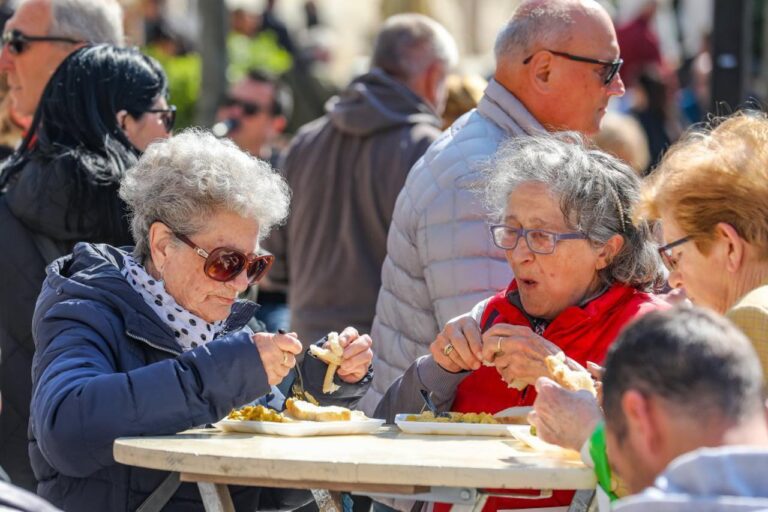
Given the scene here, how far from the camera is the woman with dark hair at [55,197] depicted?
434cm

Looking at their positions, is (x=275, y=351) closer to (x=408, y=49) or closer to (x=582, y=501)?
(x=582, y=501)

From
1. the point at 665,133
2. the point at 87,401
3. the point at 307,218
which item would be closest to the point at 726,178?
the point at 87,401

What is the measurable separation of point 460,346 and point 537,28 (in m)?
1.48

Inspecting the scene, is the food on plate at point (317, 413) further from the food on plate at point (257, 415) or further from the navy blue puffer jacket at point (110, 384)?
the navy blue puffer jacket at point (110, 384)

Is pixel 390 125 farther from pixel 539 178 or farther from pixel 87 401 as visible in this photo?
pixel 87 401

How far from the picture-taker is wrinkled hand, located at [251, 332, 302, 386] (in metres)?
3.37

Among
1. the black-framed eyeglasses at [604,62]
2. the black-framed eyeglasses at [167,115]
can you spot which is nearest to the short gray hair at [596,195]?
the black-framed eyeglasses at [604,62]

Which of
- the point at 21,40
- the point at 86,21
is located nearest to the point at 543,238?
the point at 86,21

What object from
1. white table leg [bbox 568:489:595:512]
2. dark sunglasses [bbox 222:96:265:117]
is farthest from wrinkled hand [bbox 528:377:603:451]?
dark sunglasses [bbox 222:96:265:117]

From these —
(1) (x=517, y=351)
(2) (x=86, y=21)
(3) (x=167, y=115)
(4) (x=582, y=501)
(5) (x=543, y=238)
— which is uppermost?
(2) (x=86, y=21)

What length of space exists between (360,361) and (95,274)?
752mm

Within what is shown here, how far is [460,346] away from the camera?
3.62 m

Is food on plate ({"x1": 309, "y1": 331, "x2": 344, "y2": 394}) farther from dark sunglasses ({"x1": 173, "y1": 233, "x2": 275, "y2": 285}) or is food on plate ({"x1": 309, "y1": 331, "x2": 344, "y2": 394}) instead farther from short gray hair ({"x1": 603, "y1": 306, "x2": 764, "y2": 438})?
short gray hair ({"x1": 603, "y1": 306, "x2": 764, "y2": 438})

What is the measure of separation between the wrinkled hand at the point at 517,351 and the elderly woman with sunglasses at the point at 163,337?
41 cm
